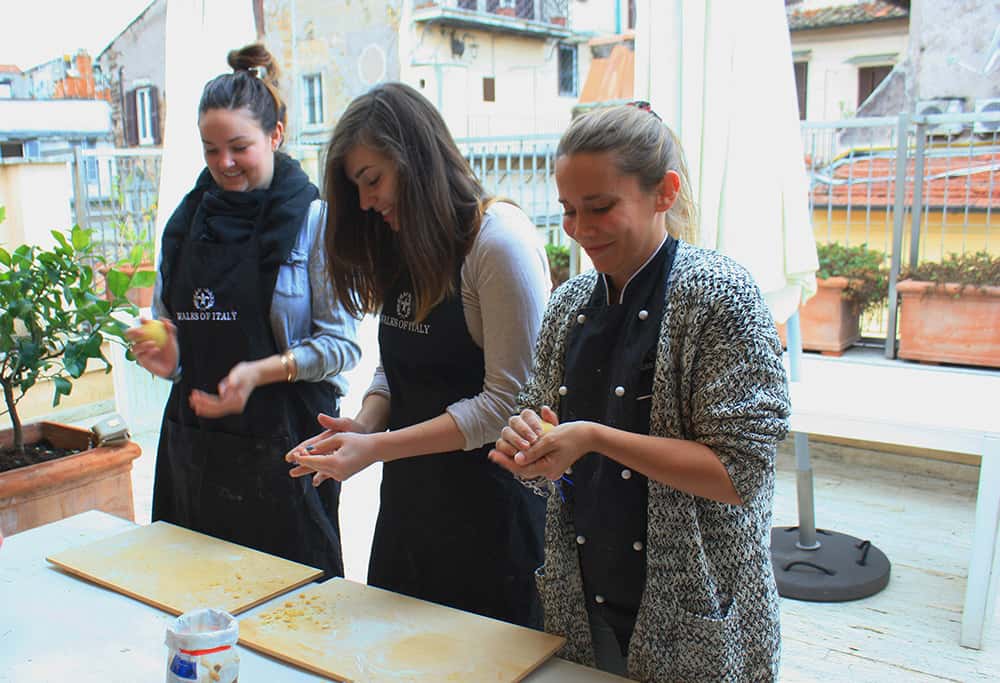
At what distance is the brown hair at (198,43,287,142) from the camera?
1.84m

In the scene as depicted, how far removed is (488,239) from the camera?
4.98 ft

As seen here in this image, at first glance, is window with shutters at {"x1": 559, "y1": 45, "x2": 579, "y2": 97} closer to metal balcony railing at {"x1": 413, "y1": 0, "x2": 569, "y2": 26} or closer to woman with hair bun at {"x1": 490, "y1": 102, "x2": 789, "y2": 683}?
metal balcony railing at {"x1": 413, "y1": 0, "x2": 569, "y2": 26}

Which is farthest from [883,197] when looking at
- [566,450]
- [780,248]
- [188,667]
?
[188,667]

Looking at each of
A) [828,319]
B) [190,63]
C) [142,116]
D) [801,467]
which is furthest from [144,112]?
[801,467]

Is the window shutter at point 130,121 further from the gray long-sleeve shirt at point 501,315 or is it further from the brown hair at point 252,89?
the gray long-sleeve shirt at point 501,315

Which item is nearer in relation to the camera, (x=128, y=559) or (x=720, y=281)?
(x=720, y=281)

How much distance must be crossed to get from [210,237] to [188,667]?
1115mm

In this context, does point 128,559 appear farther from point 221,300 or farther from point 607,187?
point 607,187

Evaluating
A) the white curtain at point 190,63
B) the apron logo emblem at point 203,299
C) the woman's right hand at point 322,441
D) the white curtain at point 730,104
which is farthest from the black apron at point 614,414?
the white curtain at point 190,63

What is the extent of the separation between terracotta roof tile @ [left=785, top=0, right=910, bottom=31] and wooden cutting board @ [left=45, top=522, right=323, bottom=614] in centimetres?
870

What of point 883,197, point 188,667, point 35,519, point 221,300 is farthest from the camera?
point 883,197

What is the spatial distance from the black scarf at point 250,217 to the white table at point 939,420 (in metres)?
1.81

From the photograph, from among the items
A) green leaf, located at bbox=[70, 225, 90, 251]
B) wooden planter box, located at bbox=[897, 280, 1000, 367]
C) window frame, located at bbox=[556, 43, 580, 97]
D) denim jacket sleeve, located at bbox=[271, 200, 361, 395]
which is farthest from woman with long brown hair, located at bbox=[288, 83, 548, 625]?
window frame, located at bbox=[556, 43, 580, 97]

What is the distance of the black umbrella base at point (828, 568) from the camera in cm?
306
